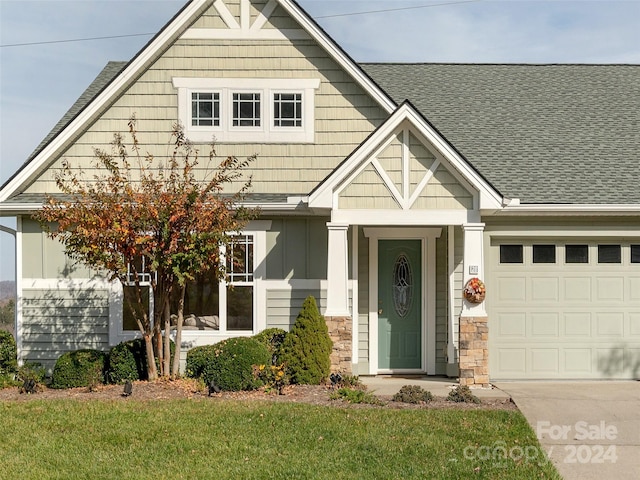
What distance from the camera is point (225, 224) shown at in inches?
424

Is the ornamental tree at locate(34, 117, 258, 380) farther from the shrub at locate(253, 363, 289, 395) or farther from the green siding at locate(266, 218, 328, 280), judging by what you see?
the shrub at locate(253, 363, 289, 395)

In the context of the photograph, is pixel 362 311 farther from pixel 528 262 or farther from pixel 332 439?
pixel 332 439

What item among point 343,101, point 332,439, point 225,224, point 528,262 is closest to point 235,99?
point 343,101

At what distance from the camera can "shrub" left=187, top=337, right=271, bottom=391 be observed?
10.6 metres

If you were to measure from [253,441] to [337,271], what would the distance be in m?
3.92

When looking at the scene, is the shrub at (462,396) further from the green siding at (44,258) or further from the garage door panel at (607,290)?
the green siding at (44,258)

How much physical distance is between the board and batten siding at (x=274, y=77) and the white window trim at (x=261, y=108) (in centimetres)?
9

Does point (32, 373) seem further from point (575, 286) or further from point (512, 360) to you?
point (575, 286)

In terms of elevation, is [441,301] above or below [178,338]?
above

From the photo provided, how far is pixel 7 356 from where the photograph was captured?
38.8 ft

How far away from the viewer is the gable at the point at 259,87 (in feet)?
41.9

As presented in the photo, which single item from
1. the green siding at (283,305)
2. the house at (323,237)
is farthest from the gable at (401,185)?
the green siding at (283,305)

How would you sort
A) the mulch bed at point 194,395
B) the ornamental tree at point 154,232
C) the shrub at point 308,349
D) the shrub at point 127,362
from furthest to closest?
the shrub at point 127,362, the shrub at point 308,349, the ornamental tree at point 154,232, the mulch bed at point 194,395

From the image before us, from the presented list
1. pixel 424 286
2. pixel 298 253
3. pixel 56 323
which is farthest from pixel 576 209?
pixel 56 323
